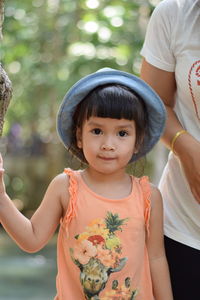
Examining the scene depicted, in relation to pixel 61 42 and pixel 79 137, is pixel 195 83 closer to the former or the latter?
pixel 79 137

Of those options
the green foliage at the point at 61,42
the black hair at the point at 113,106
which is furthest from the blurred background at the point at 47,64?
the black hair at the point at 113,106

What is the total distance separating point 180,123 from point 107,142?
0.28m

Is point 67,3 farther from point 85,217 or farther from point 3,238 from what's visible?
point 85,217

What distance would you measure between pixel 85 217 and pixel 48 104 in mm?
6255

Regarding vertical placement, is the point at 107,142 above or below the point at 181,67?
below

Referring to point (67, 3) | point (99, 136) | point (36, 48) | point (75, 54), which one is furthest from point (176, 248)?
point (36, 48)

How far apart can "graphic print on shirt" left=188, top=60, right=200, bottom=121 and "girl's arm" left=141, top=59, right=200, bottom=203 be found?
9 cm

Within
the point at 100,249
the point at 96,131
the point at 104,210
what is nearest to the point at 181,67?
the point at 96,131

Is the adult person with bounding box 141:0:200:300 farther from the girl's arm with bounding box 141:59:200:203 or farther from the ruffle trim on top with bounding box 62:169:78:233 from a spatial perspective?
the ruffle trim on top with bounding box 62:169:78:233

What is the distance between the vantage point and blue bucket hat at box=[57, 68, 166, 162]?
2.05 metres

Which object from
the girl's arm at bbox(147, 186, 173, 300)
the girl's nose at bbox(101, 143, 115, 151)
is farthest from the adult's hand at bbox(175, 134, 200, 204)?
the girl's nose at bbox(101, 143, 115, 151)

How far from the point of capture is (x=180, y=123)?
7.09 feet

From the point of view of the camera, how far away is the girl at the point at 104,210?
197 cm

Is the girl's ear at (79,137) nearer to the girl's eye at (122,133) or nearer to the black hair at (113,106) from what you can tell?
the black hair at (113,106)
